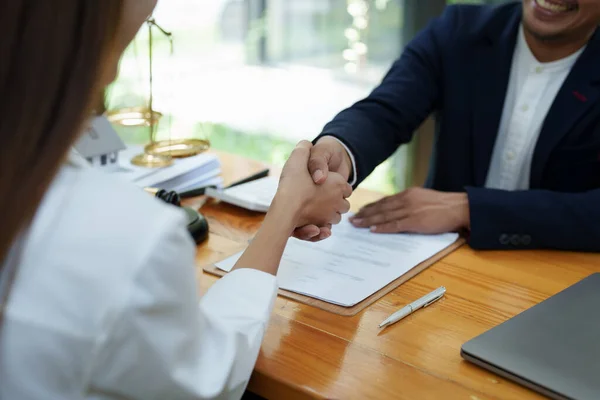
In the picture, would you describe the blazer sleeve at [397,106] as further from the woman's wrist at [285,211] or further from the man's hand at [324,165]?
the woman's wrist at [285,211]

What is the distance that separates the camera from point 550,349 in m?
0.86

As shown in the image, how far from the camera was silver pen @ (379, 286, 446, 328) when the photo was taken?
0.96 m

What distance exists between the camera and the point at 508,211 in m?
1.30

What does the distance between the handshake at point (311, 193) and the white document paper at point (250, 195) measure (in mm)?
156

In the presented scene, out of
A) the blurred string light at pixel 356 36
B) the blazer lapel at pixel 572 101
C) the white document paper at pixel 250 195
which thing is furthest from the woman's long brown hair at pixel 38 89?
the blurred string light at pixel 356 36

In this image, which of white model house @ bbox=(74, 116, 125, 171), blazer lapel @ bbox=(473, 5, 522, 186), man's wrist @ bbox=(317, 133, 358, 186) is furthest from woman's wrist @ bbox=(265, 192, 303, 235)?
blazer lapel @ bbox=(473, 5, 522, 186)

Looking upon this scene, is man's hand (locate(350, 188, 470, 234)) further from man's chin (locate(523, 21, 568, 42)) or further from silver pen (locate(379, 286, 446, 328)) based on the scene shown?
man's chin (locate(523, 21, 568, 42))

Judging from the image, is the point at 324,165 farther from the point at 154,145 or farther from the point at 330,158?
the point at 154,145

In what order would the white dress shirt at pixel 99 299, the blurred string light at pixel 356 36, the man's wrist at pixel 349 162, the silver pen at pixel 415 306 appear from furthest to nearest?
the blurred string light at pixel 356 36 → the man's wrist at pixel 349 162 → the silver pen at pixel 415 306 → the white dress shirt at pixel 99 299

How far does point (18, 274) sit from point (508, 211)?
97 centimetres

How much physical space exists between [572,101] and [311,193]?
0.72m

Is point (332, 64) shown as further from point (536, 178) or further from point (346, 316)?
point (346, 316)

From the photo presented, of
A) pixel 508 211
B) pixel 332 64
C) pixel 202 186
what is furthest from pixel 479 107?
pixel 332 64

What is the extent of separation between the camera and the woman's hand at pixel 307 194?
1.12 metres
